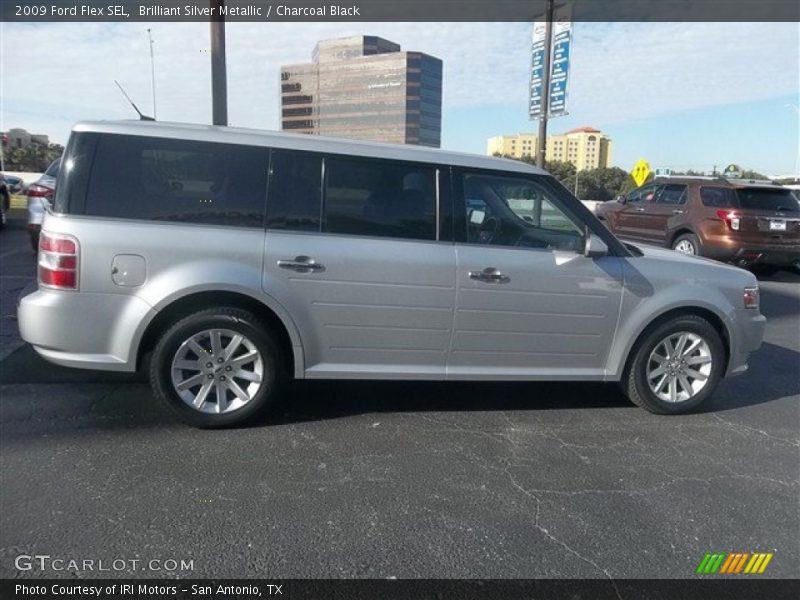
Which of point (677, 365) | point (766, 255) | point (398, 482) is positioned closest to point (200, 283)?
point (398, 482)

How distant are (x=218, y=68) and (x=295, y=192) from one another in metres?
6.88

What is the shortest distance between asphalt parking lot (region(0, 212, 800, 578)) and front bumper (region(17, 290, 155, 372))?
0.46m

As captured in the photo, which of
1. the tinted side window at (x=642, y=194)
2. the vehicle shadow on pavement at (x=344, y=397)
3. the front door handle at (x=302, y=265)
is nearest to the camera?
the front door handle at (x=302, y=265)

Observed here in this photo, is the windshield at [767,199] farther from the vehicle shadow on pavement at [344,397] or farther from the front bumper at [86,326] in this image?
the front bumper at [86,326]

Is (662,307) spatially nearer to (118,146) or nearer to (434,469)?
(434,469)

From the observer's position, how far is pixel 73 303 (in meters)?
3.70

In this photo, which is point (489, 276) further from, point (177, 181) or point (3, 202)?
point (3, 202)

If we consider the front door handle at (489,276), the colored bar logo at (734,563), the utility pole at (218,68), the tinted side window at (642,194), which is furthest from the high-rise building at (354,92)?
the colored bar logo at (734,563)

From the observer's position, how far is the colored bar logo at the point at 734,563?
9.07 feet

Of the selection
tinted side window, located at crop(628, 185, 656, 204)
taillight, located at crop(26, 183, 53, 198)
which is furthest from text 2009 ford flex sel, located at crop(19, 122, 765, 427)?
tinted side window, located at crop(628, 185, 656, 204)

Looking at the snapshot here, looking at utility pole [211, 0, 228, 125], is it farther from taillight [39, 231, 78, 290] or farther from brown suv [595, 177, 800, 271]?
brown suv [595, 177, 800, 271]

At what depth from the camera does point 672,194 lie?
40.7 ft

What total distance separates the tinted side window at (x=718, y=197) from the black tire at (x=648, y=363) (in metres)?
7.69

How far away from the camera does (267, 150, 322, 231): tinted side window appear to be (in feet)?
12.9
